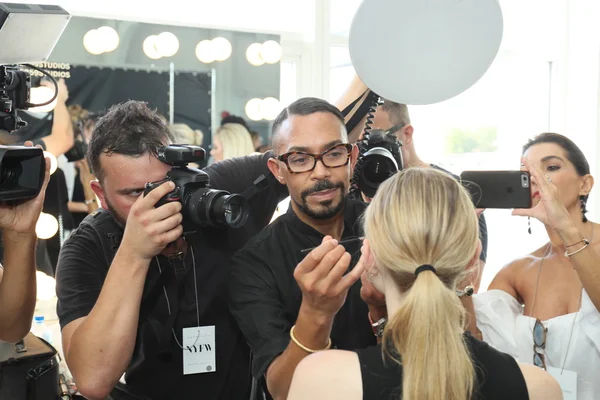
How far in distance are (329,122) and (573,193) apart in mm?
898

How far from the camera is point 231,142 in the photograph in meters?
3.09

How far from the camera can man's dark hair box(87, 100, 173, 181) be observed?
1.44 m

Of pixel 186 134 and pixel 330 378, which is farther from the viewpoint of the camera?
pixel 186 134

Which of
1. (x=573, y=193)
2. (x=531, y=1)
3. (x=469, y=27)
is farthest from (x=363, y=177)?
(x=531, y=1)

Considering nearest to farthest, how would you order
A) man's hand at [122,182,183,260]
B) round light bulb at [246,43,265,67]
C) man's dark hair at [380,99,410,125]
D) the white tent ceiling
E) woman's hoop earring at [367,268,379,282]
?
woman's hoop earring at [367,268,379,282], man's hand at [122,182,183,260], man's dark hair at [380,99,410,125], the white tent ceiling, round light bulb at [246,43,265,67]

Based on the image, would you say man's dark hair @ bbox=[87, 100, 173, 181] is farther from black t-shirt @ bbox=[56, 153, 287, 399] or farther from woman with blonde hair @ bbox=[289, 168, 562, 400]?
woman with blonde hair @ bbox=[289, 168, 562, 400]

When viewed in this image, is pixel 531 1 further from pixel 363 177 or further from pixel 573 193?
pixel 363 177

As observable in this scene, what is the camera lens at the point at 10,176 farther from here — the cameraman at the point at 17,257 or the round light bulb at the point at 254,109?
the round light bulb at the point at 254,109

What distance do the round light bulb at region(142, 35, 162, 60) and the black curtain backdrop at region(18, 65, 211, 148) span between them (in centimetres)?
8

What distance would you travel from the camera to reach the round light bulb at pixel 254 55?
3.17 metres

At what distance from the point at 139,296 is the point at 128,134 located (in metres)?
0.37

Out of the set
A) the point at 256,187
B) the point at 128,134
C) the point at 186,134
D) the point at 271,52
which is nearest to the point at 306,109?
the point at 256,187

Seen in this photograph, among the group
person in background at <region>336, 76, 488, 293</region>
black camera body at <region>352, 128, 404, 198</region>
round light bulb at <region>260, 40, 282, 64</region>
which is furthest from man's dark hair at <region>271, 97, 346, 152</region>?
round light bulb at <region>260, 40, 282, 64</region>

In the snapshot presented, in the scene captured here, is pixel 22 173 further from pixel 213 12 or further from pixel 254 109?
pixel 213 12
